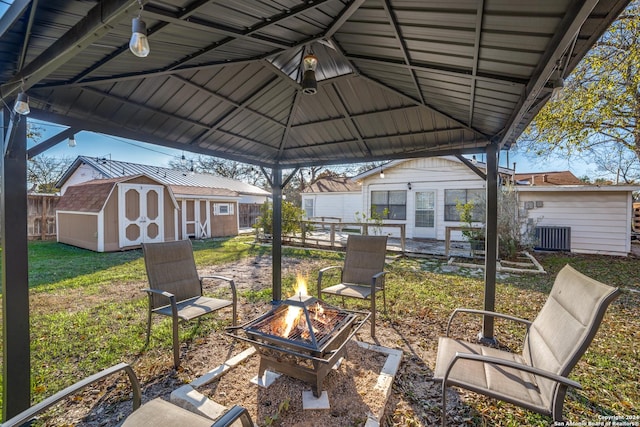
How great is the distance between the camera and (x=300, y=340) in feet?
7.69

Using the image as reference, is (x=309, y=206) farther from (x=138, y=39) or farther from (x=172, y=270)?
(x=138, y=39)

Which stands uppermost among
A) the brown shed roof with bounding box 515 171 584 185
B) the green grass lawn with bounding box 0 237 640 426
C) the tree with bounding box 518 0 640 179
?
the tree with bounding box 518 0 640 179

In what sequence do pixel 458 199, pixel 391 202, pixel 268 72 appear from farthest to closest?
pixel 391 202 < pixel 458 199 < pixel 268 72

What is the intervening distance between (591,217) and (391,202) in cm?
711

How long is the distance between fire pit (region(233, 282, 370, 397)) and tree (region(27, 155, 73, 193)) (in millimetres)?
20341

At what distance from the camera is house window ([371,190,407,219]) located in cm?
1318

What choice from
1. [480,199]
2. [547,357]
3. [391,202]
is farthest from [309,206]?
[547,357]

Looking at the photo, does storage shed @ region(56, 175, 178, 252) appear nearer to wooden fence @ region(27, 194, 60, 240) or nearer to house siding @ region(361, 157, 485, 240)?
wooden fence @ region(27, 194, 60, 240)

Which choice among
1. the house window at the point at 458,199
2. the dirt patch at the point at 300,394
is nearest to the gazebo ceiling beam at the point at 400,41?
the dirt patch at the point at 300,394

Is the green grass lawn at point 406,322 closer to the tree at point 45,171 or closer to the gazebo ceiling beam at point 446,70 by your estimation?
the gazebo ceiling beam at point 446,70

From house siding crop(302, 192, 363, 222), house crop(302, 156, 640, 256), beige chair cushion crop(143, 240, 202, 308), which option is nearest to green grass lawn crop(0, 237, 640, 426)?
beige chair cushion crop(143, 240, 202, 308)

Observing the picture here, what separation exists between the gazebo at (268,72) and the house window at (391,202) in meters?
9.27

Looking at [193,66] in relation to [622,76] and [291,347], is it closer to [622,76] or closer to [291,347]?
[291,347]

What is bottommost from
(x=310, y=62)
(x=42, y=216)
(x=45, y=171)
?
(x=42, y=216)
